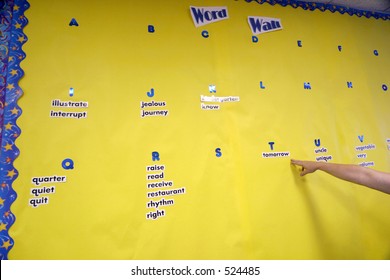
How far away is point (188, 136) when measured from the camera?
1.03 metres

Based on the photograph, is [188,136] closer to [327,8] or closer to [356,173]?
[356,173]

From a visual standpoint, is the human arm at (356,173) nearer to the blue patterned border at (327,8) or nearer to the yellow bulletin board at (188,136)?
the yellow bulletin board at (188,136)

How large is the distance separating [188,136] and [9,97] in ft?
2.37

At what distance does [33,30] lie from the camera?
35.8 inches

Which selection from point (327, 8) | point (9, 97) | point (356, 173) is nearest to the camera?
point (9, 97)

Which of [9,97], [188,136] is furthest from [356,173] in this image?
[9,97]

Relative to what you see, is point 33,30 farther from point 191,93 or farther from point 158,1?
point 191,93


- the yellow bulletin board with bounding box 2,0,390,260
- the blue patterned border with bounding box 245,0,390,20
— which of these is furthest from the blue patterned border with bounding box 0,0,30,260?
the blue patterned border with bounding box 245,0,390,20

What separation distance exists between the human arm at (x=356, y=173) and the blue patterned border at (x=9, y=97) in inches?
48.7

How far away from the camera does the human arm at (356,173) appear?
0.87 metres

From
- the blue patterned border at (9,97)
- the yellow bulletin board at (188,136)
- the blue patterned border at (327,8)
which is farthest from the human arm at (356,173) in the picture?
the blue patterned border at (9,97)

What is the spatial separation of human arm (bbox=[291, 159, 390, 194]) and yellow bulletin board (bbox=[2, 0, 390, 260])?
9 centimetres

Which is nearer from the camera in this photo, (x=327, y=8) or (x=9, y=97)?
(x=9, y=97)

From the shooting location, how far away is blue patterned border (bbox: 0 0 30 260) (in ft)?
2.52
